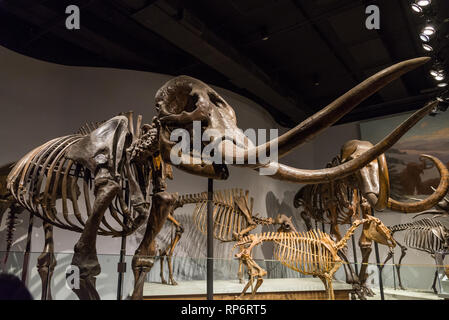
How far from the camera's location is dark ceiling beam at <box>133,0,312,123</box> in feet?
17.8

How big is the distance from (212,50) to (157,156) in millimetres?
3535

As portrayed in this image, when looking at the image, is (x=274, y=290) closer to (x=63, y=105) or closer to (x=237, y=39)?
(x=237, y=39)

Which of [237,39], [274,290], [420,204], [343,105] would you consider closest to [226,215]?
[237,39]

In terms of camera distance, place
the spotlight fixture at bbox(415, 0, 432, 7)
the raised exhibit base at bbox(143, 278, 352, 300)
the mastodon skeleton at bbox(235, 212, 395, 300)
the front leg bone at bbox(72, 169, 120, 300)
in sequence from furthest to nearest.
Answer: the spotlight fixture at bbox(415, 0, 432, 7) → the mastodon skeleton at bbox(235, 212, 395, 300) → the raised exhibit base at bbox(143, 278, 352, 300) → the front leg bone at bbox(72, 169, 120, 300)

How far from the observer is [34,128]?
5793 millimetres

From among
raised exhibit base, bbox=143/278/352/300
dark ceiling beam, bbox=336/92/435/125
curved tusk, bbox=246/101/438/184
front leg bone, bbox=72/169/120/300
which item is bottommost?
raised exhibit base, bbox=143/278/352/300

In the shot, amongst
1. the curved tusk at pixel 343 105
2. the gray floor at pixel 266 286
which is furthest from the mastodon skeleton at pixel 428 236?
the curved tusk at pixel 343 105

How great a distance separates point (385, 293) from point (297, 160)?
7442mm

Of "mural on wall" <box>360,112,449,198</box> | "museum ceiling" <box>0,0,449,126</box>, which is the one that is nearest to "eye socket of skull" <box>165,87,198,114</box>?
Result: "museum ceiling" <box>0,0,449,126</box>

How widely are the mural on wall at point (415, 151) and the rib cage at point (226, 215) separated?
3616 mm

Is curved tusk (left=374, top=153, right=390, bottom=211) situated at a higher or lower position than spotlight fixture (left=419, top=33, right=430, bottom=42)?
lower

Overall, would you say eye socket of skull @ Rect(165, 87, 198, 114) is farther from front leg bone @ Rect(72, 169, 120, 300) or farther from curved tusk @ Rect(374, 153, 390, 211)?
curved tusk @ Rect(374, 153, 390, 211)

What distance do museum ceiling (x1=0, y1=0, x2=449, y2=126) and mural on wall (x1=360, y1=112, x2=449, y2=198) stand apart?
92 cm

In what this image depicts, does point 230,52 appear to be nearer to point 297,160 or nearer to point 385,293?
point 297,160
